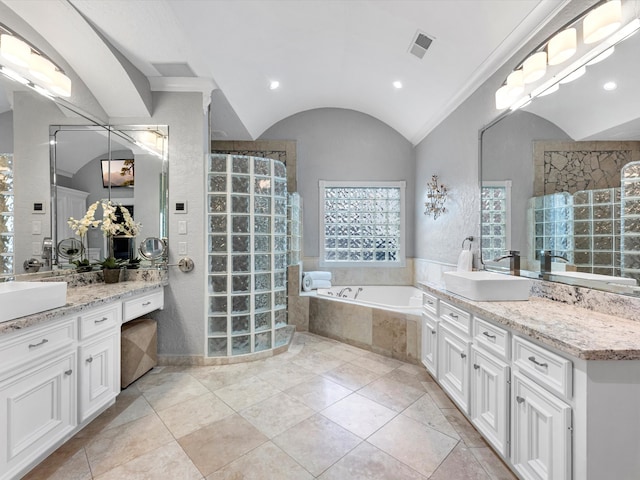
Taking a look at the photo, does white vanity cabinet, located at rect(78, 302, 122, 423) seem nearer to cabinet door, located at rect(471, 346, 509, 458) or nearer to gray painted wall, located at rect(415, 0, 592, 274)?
cabinet door, located at rect(471, 346, 509, 458)

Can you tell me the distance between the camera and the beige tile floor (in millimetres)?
1457

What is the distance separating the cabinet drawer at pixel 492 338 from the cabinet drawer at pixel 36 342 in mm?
2201

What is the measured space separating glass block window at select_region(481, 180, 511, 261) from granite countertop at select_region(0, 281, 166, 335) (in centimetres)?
279

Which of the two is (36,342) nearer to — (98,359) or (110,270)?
(98,359)

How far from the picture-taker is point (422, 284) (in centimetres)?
238

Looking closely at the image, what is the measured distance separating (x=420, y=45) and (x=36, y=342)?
3.35m

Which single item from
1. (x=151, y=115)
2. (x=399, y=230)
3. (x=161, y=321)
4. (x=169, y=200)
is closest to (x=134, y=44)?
(x=151, y=115)

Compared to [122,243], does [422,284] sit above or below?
below

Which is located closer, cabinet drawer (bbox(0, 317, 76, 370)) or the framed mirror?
cabinet drawer (bbox(0, 317, 76, 370))

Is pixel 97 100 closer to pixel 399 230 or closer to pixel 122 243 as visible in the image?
pixel 122 243

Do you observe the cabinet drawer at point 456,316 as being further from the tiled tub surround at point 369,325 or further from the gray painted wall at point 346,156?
the gray painted wall at point 346,156

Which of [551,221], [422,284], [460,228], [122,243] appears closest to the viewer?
[551,221]

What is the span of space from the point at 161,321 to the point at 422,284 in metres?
2.33

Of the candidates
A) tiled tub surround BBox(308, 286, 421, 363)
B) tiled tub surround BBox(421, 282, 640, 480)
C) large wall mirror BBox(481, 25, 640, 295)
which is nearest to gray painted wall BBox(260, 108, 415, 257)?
tiled tub surround BBox(308, 286, 421, 363)
